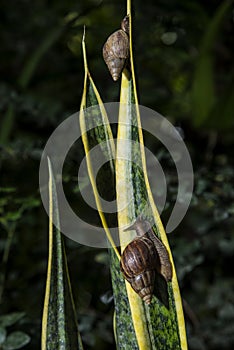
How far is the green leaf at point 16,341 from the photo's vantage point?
0.69 meters

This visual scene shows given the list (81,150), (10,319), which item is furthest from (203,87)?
(10,319)

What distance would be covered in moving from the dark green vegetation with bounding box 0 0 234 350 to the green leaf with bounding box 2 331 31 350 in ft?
0.08

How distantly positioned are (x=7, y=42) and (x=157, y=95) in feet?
1.92

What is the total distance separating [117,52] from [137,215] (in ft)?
0.49

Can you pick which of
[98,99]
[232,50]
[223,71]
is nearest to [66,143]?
[98,99]

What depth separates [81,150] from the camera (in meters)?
1.00

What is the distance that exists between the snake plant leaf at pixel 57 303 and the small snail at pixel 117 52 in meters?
0.12

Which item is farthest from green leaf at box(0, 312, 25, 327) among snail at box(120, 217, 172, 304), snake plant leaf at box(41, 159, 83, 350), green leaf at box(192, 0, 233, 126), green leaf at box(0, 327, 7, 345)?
green leaf at box(192, 0, 233, 126)

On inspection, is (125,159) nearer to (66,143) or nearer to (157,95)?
Result: (66,143)

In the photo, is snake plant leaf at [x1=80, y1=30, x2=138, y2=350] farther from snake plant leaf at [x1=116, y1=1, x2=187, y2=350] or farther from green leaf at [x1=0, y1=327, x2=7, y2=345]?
green leaf at [x1=0, y1=327, x2=7, y2=345]

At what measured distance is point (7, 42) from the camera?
1631 mm

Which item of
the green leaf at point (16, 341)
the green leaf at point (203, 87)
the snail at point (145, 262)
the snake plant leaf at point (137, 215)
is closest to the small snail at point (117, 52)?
the snake plant leaf at point (137, 215)

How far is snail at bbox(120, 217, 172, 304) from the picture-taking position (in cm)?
49

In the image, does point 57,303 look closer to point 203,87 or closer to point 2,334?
point 2,334
